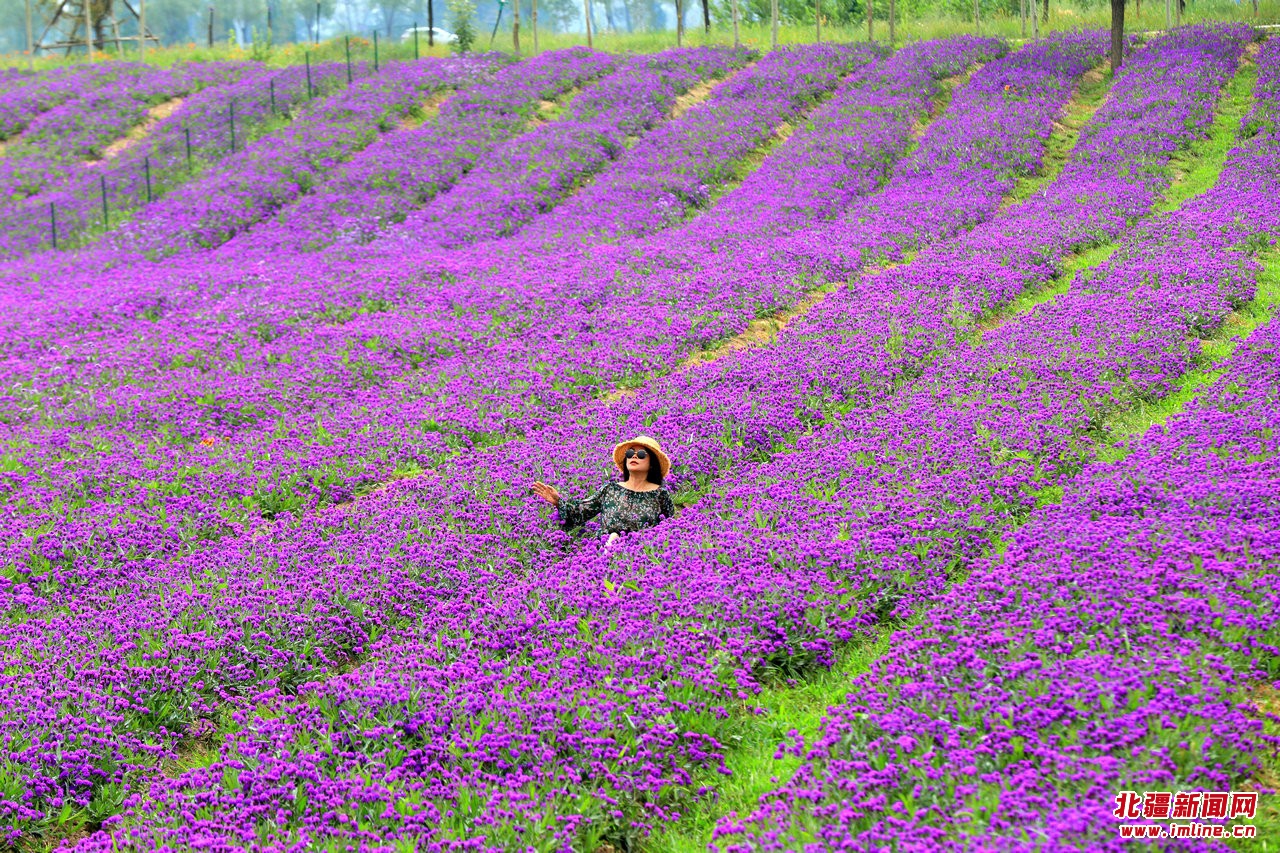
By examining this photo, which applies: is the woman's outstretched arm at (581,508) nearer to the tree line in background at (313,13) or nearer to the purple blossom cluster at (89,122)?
the purple blossom cluster at (89,122)

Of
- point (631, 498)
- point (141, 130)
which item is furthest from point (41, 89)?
point (631, 498)

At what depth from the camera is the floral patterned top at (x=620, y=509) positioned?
998 cm

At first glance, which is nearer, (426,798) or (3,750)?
(426,798)

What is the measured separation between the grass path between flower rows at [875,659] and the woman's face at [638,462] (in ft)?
9.33

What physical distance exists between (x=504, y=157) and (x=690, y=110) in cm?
597

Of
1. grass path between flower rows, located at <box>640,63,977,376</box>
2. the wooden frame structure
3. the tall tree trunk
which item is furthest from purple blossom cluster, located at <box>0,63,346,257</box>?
the tall tree trunk

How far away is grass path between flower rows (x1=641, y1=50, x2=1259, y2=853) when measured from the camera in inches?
251

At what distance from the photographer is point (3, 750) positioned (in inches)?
276

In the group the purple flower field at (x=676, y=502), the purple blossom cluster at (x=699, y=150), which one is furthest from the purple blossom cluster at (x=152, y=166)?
the purple blossom cluster at (x=699, y=150)

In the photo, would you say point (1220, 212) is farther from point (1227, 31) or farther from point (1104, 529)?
point (1227, 31)

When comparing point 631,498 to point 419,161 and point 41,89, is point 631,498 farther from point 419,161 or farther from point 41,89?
point 41,89

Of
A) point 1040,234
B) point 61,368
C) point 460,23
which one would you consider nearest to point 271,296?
point 61,368

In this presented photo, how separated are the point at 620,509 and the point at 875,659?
3.32m

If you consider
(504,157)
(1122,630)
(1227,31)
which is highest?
(1227,31)
